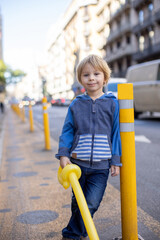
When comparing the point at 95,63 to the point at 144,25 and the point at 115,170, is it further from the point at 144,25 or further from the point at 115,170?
the point at 144,25

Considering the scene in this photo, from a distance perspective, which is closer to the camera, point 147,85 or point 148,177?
point 148,177

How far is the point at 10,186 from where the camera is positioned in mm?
4180

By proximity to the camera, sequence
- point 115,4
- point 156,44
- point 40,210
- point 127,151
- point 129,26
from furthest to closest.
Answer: point 115,4 < point 129,26 < point 156,44 < point 40,210 < point 127,151

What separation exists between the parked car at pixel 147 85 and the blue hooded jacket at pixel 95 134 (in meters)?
8.93

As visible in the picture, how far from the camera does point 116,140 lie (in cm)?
220

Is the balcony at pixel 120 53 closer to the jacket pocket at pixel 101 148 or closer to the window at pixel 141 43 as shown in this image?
the window at pixel 141 43

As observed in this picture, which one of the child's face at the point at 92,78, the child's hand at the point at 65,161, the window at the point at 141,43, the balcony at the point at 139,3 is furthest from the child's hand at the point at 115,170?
the window at the point at 141,43

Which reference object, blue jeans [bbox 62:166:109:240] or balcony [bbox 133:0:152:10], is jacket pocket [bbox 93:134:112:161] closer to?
blue jeans [bbox 62:166:109:240]

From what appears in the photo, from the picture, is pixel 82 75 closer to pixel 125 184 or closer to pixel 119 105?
pixel 119 105

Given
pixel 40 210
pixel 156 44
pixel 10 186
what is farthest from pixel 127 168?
pixel 156 44

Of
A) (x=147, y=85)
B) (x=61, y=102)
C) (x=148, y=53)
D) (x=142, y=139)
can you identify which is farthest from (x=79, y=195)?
(x=61, y=102)

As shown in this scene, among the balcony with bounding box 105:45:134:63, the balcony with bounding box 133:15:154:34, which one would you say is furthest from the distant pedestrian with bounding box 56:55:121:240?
the balcony with bounding box 105:45:134:63

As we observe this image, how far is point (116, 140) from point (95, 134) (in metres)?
0.15

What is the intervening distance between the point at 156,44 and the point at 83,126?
30.7 m
